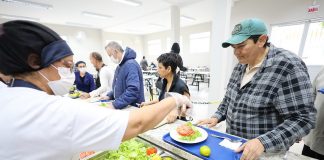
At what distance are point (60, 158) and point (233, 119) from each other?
3.89 feet

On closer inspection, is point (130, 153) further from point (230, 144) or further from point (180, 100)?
point (230, 144)

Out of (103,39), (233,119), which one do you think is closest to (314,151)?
(233,119)

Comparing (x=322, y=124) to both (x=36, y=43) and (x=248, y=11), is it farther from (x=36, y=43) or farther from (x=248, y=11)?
(x=248, y=11)

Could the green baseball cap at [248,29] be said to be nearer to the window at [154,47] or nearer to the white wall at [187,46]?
the white wall at [187,46]

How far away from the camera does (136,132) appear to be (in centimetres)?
68

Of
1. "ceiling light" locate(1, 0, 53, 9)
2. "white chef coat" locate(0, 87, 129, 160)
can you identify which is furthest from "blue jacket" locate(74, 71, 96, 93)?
"ceiling light" locate(1, 0, 53, 9)

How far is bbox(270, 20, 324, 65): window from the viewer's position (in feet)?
15.8

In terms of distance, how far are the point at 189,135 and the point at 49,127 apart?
2.89 feet

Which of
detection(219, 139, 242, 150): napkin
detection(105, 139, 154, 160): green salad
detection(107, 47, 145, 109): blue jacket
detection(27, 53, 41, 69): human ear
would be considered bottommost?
detection(105, 139, 154, 160): green salad

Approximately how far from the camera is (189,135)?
114 cm

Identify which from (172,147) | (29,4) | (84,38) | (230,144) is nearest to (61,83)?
(172,147)

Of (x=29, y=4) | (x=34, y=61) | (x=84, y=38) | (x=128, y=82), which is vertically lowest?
(x=128, y=82)

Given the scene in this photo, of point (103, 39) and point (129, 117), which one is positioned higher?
point (103, 39)

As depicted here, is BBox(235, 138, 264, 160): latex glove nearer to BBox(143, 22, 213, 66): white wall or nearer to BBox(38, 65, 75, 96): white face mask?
BBox(38, 65, 75, 96): white face mask
